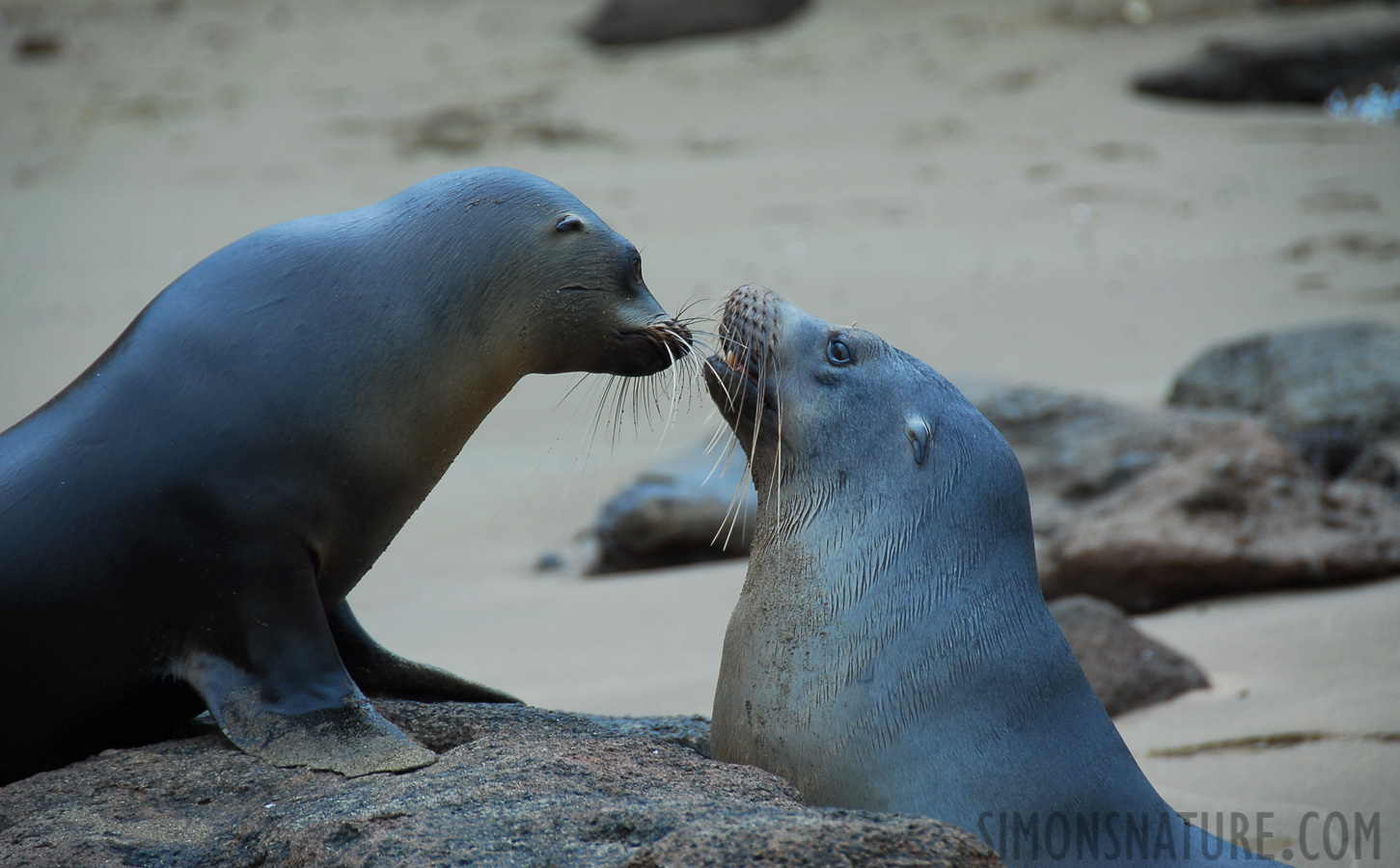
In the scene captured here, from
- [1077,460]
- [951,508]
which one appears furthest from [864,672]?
[1077,460]

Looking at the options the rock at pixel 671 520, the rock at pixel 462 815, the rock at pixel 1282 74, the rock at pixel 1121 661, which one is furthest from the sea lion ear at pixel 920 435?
the rock at pixel 1282 74

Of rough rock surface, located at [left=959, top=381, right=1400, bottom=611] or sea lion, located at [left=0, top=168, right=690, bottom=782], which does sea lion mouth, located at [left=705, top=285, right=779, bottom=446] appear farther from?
rough rock surface, located at [left=959, top=381, right=1400, bottom=611]

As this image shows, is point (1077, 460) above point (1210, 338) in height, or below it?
below

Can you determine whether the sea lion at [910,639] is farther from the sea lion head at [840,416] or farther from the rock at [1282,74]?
the rock at [1282,74]

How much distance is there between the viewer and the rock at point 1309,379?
723 centimetres

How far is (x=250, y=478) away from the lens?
2.53m

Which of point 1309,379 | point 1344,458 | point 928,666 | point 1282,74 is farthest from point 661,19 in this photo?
point 928,666

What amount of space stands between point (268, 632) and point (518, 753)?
0.54 meters

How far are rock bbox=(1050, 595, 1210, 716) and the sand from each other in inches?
3.1

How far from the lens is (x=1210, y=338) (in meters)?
10.3

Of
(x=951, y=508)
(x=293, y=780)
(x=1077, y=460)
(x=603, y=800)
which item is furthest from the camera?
(x=1077, y=460)

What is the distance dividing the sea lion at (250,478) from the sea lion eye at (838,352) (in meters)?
0.67

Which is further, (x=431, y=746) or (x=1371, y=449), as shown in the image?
(x=1371, y=449)

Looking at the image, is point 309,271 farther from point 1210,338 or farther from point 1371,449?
point 1210,338
